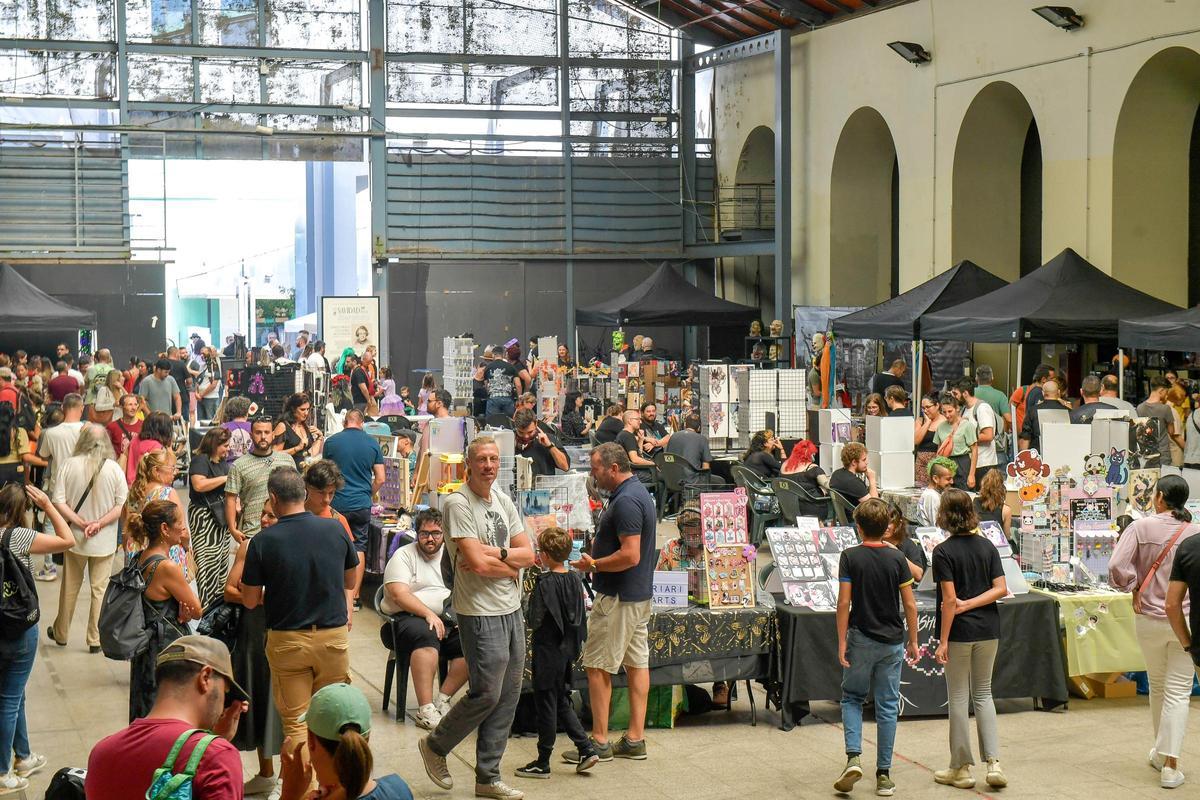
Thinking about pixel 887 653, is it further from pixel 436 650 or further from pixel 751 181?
pixel 751 181

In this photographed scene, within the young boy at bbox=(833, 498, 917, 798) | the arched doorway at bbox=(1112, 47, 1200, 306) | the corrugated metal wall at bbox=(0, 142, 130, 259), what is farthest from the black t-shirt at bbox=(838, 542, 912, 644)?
the corrugated metal wall at bbox=(0, 142, 130, 259)

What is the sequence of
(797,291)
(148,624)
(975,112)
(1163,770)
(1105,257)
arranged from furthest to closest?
(797,291)
(975,112)
(1105,257)
(1163,770)
(148,624)

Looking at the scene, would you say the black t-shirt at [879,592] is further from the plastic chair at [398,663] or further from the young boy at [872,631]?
the plastic chair at [398,663]

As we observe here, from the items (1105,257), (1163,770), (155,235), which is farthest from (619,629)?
(155,235)

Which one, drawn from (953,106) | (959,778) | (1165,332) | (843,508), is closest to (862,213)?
(953,106)

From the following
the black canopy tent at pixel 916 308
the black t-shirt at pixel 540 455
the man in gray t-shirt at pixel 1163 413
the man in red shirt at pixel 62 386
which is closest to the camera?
the black t-shirt at pixel 540 455

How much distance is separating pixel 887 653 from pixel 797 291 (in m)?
16.8

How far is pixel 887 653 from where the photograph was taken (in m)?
6.14

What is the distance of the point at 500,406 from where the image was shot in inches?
635

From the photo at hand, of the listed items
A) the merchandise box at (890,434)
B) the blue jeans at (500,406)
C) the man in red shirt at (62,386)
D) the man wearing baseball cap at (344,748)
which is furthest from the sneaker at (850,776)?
the man in red shirt at (62,386)

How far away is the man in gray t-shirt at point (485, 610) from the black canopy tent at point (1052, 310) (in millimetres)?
8568

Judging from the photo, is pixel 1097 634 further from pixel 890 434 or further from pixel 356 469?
pixel 356 469

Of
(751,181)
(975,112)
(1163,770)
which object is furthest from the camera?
(751,181)

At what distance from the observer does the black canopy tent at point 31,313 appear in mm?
17703
